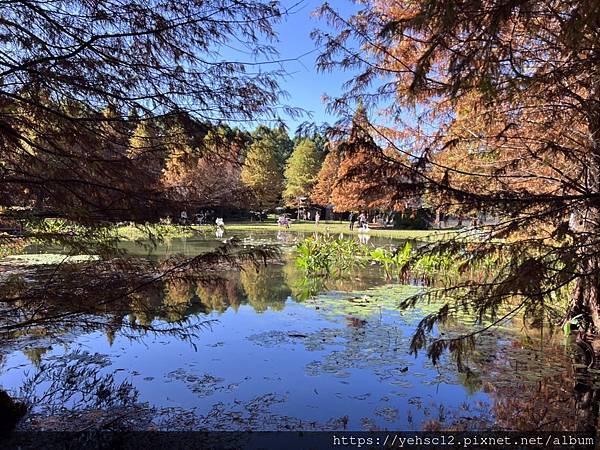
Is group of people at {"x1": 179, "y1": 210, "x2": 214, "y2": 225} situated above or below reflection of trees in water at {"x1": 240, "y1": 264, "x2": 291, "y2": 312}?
above

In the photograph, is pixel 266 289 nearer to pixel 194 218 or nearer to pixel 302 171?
pixel 194 218

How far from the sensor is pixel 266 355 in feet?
17.0

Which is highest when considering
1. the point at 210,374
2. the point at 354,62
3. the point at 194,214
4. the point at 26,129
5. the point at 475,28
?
the point at 354,62

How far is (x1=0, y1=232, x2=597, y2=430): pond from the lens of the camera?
3580 millimetres

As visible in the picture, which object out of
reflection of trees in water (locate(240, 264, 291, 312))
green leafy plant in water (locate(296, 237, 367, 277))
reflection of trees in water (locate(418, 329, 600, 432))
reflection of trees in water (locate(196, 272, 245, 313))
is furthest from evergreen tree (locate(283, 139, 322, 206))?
reflection of trees in water (locate(418, 329, 600, 432))

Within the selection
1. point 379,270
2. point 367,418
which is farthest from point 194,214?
point 379,270

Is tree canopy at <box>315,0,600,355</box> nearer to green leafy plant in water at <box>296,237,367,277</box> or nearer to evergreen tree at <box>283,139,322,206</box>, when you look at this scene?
green leafy plant in water at <box>296,237,367,277</box>

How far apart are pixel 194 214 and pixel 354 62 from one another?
183 cm

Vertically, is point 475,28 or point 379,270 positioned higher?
point 475,28

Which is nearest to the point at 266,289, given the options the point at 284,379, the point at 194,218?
the point at 284,379

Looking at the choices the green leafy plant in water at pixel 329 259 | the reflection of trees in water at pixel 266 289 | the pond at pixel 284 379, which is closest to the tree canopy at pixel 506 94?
the pond at pixel 284 379

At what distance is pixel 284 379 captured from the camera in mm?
4488

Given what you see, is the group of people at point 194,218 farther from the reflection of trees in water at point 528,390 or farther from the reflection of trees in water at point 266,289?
the reflection of trees in water at point 266,289

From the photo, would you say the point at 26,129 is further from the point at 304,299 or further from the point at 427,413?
the point at 304,299
